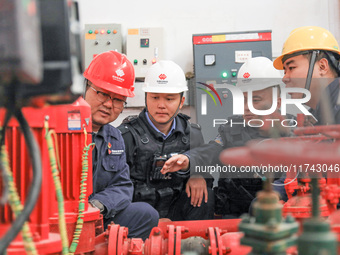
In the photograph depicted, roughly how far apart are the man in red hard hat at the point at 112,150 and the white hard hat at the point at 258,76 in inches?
36.5

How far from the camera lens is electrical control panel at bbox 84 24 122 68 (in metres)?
4.14

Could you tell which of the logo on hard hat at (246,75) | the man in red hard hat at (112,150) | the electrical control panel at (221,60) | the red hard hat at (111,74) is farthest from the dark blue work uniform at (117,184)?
the electrical control panel at (221,60)

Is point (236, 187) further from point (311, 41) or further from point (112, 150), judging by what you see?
point (311, 41)

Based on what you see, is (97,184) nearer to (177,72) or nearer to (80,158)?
(80,158)

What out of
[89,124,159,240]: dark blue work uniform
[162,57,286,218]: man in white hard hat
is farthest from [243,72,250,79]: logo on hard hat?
[89,124,159,240]: dark blue work uniform

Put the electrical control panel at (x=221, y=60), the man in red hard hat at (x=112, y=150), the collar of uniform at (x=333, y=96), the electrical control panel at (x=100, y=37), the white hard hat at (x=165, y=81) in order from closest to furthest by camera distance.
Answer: the collar of uniform at (x=333, y=96) < the man in red hard hat at (x=112, y=150) < the white hard hat at (x=165, y=81) < the electrical control panel at (x=221, y=60) < the electrical control panel at (x=100, y=37)

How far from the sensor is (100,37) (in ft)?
13.6

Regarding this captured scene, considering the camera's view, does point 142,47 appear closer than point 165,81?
No

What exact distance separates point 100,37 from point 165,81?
5.43ft

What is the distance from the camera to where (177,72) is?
288 centimetres

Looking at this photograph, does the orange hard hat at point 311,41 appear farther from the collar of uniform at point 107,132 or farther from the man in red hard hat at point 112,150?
the collar of uniform at point 107,132

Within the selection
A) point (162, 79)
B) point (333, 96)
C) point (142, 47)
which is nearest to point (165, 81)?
point (162, 79)

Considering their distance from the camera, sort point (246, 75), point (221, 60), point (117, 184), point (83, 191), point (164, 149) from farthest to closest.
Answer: point (221, 60), point (246, 75), point (164, 149), point (117, 184), point (83, 191)

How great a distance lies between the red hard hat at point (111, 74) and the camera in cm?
225
